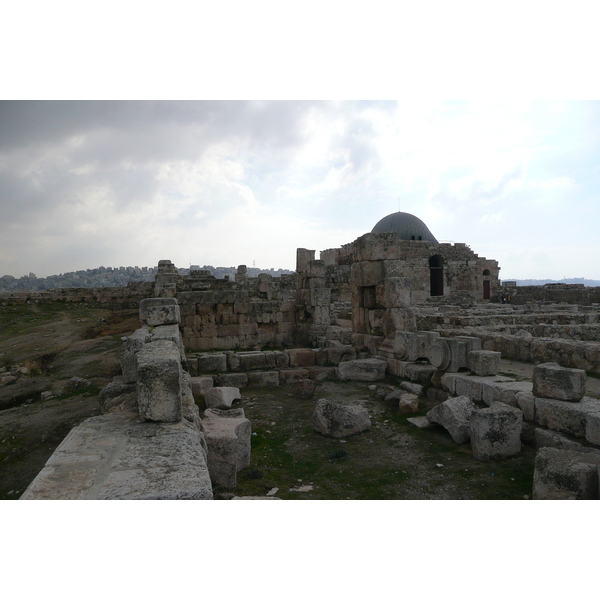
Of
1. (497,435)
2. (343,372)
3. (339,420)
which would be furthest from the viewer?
(343,372)

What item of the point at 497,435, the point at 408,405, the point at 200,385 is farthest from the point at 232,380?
the point at 497,435

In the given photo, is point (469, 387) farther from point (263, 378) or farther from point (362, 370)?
point (263, 378)

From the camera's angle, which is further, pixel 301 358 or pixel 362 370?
pixel 301 358

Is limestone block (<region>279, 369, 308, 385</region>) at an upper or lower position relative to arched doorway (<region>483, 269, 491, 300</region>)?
lower

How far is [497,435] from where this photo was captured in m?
5.06

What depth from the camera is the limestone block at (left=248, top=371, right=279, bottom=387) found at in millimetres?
9227

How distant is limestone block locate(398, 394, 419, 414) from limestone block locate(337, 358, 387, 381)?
6.79 ft

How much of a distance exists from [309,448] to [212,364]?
14.0 feet

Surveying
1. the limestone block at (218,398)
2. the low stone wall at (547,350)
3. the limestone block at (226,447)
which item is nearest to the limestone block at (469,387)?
the low stone wall at (547,350)

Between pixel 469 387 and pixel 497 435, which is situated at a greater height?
pixel 469 387

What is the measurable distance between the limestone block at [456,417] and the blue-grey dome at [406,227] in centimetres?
2400

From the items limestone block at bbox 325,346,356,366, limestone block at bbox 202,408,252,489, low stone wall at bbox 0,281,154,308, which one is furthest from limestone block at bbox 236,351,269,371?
low stone wall at bbox 0,281,154,308

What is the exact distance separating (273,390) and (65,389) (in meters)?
3.86

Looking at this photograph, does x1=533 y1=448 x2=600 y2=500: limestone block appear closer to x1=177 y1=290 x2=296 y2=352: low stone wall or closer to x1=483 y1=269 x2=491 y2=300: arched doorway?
x1=177 y1=290 x2=296 y2=352: low stone wall
